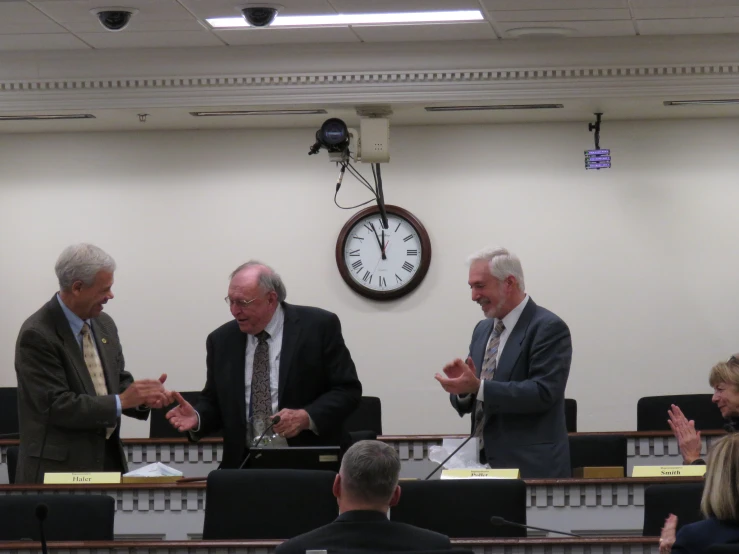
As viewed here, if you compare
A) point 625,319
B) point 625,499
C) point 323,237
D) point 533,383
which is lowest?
point 625,499

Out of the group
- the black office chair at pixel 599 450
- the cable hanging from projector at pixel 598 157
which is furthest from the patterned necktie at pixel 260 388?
the cable hanging from projector at pixel 598 157

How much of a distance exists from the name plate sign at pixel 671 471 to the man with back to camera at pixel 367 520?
1.58 m

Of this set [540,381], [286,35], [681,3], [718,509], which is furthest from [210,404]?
[681,3]

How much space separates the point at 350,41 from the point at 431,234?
5.41 ft

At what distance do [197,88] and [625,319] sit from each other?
3.32 meters

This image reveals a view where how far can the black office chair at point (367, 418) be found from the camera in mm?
6727

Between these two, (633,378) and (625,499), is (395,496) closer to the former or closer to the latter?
(625,499)

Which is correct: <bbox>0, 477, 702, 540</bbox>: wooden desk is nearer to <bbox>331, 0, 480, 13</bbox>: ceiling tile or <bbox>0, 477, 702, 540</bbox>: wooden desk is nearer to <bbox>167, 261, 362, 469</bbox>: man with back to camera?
<bbox>167, 261, 362, 469</bbox>: man with back to camera

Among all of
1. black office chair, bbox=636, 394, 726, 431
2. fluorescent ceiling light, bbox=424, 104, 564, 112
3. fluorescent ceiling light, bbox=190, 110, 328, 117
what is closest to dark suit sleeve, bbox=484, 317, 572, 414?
black office chair, bbox=636, 394, 726, 431

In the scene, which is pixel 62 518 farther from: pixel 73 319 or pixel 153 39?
pixel 153 39

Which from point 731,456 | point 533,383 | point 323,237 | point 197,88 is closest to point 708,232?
point 323,237

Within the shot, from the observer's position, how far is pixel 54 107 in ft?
25.6

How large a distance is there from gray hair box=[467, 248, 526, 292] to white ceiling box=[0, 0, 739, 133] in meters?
2.21

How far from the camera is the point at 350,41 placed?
7.48 meters
